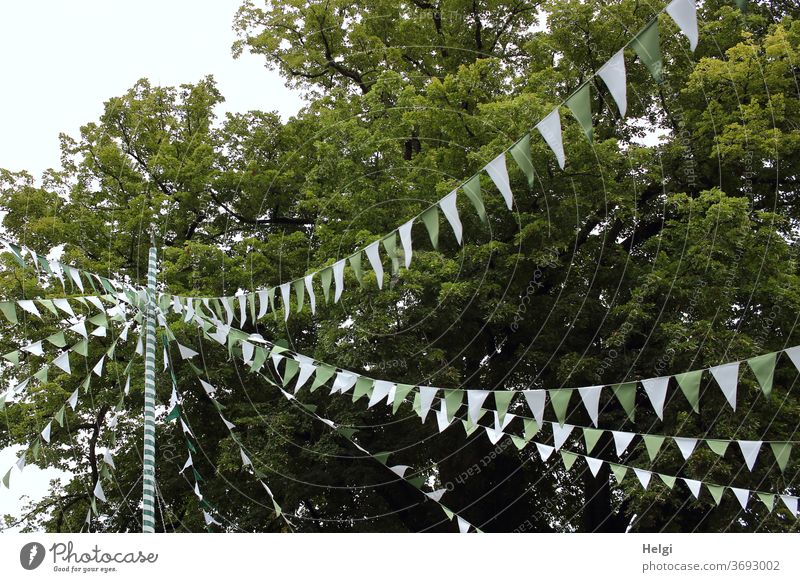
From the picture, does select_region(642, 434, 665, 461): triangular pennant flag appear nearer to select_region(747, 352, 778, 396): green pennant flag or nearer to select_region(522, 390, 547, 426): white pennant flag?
select_region(522, 390, 547, 426): white pennant flag

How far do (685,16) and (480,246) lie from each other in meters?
8.80

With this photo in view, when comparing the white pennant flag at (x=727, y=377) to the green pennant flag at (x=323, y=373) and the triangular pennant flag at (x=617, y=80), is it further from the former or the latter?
the green pennant flag at (x=323, y=373)

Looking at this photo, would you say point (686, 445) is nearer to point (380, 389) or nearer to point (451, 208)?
point (380, 389)

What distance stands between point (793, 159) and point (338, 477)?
8274 mm

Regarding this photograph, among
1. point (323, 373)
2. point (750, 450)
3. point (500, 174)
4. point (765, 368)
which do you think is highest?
point (500, 174)

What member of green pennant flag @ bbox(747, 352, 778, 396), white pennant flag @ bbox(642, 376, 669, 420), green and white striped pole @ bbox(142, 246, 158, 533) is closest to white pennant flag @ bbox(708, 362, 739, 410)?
green pennant flag @ bbox(747, 352, 778, 396)

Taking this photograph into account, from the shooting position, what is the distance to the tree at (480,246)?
39.6 ft

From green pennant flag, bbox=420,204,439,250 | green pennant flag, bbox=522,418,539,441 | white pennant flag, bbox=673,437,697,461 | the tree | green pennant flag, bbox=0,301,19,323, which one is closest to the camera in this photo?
green pennant flag, bbox=420,204,439,250

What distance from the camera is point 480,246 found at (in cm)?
1331

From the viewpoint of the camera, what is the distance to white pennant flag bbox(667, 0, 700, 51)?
4512 millimetres

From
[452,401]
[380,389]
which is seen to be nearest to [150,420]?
[380,389]

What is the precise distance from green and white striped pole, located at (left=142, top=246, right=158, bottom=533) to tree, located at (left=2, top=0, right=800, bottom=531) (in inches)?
140

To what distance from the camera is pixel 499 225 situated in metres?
13.7
